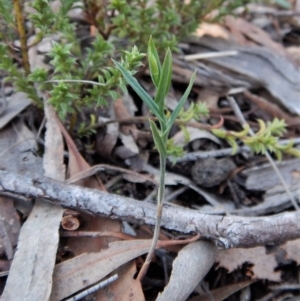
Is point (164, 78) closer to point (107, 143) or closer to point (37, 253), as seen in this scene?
point (37, 253)

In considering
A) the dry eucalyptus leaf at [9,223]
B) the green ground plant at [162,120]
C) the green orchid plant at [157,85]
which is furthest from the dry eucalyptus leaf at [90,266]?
→ the green orchid plant at [157,85]

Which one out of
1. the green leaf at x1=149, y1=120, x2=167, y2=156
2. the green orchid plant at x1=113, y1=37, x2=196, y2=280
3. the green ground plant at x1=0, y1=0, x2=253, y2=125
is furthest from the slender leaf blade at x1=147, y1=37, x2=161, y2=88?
the green ground plant at x1=0, y1=0, x2=253, y2=125

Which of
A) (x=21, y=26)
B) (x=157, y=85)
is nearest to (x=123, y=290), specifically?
(x=157, y=85)

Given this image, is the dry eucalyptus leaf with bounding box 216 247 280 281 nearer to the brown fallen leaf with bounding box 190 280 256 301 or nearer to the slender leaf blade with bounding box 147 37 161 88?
the brown fallen leaf with bounding box 190 280 256 301

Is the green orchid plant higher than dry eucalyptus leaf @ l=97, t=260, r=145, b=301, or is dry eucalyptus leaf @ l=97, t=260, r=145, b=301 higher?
the green orchid plant

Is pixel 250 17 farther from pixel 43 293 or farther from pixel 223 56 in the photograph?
pixel 43 293

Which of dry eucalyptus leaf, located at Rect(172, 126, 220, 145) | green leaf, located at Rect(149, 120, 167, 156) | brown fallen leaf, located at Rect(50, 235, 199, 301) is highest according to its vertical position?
green leaf, located at Rect(149, 120, 167, 156)

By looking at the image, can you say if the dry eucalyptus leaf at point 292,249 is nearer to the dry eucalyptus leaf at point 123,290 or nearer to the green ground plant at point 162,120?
the green ground plant at point 162,120
